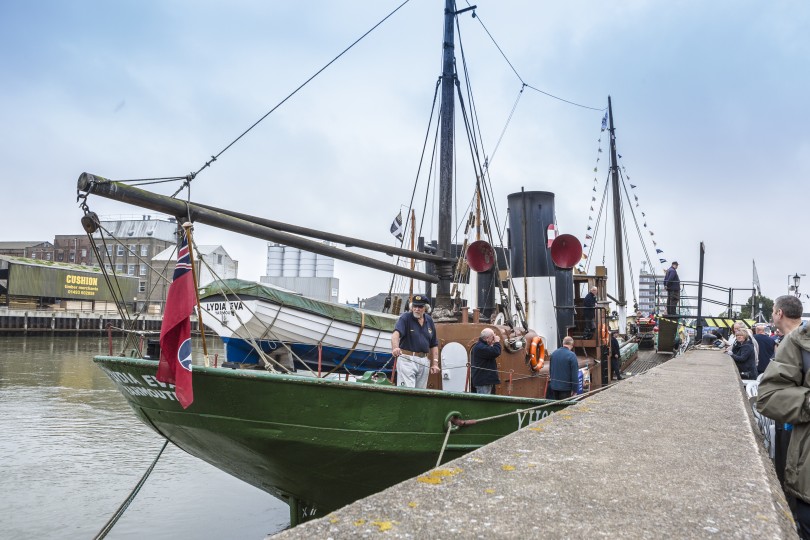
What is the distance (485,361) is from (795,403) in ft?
16.7

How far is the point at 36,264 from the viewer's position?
183 feet

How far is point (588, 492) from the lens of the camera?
215cm

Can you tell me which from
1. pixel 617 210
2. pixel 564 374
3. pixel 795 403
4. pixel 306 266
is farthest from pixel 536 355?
pixel 306 266

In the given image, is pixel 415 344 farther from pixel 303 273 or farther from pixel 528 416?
pixel 303 273

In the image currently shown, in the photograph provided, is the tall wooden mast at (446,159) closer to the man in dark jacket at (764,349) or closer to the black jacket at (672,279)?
the man in dark jacket at (764,349)

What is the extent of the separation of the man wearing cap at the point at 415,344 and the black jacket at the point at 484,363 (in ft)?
1.98

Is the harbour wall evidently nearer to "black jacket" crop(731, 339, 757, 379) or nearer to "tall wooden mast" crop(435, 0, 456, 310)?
"tall wooden mast" crop(435, 0, 456, 310)

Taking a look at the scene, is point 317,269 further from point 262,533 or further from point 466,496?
point 466,496

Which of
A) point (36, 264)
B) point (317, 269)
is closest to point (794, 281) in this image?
point (317, 269)

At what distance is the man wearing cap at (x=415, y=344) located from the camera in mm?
7527

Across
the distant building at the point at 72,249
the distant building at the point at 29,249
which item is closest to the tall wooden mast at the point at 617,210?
the distant building at the point at 72,249

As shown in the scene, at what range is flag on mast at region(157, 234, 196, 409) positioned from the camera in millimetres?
5441

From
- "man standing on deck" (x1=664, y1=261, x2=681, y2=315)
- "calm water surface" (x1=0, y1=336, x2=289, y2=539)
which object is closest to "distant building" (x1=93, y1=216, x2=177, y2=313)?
"calm water surface" (x1=0, y1=336, x2=289, y2=539)

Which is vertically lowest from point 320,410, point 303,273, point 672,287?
point 320,410
